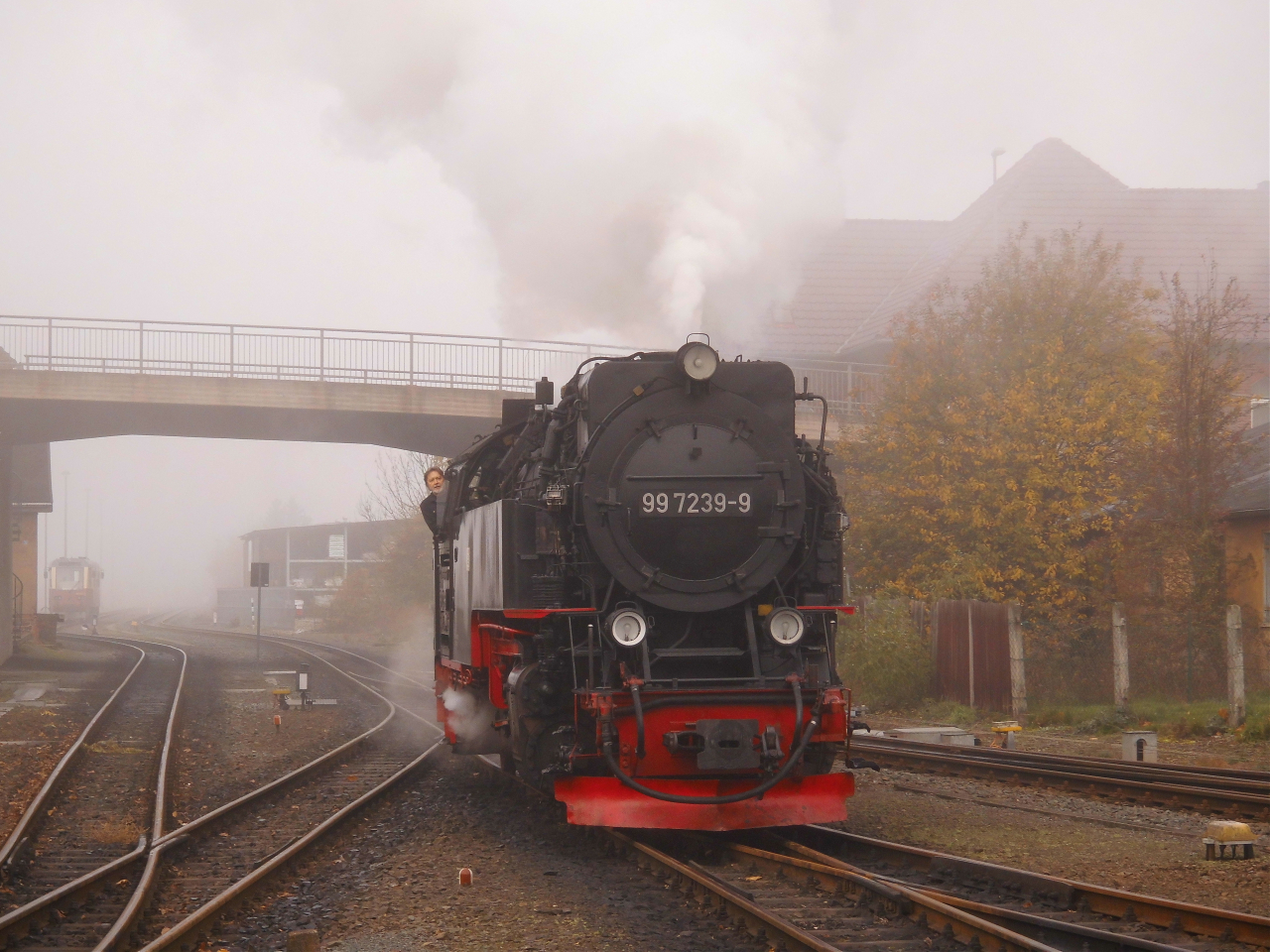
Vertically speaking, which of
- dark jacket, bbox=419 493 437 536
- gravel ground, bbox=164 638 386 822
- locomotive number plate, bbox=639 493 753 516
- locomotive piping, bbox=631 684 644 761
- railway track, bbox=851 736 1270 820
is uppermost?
dark jacket, bbox=419 493 437 536

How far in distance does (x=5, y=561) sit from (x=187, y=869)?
A: 24.9 metres

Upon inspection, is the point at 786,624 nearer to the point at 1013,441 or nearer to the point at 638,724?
the point at 638,724

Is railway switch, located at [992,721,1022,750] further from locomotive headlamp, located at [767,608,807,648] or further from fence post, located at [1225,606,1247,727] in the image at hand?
locomotive headlamp, located at [767,608,807,648]

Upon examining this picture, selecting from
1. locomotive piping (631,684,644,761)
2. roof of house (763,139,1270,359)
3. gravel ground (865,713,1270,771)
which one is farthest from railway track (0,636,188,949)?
roof of house (763,139,1270,359)

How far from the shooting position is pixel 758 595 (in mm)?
9000

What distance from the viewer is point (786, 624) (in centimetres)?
862

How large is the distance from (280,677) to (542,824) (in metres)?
19.2

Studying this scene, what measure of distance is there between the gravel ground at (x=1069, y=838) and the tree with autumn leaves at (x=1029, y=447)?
772 centimetres

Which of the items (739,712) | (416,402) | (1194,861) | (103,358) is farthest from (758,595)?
(103,358)

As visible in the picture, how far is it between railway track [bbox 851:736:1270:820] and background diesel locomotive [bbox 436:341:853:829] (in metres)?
3.28

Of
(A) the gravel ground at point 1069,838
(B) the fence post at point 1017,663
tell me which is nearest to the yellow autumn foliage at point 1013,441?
(B) the fence post at point 1017,663

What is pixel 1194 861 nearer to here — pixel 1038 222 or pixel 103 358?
pixel 103 358

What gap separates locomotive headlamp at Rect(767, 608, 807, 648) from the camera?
8570 millimetres

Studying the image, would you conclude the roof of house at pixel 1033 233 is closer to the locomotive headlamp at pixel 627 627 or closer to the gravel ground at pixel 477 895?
the gravel ground at pixel 477 895
